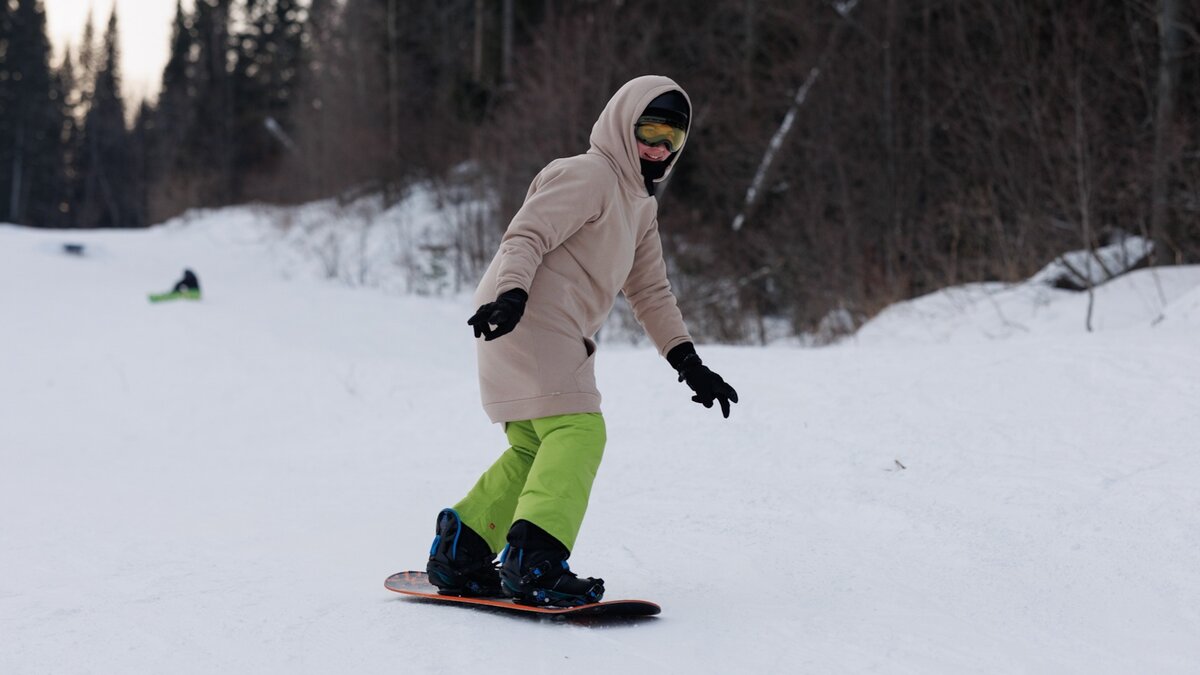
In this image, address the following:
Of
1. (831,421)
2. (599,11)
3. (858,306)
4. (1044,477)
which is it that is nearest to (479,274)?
(599,11)

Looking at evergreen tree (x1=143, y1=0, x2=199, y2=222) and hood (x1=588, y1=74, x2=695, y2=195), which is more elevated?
evergreen tree (x1=143, y1=0, x2=199, y2=222)

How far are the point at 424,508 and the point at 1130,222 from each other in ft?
30.2

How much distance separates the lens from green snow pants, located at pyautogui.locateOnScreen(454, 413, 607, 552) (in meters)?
2.96

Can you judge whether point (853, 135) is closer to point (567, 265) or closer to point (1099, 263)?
point (1099, 263)

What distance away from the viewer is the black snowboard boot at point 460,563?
10.5 feet

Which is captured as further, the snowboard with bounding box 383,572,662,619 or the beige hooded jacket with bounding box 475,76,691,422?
the beige hooded jacket with bounding box 475,76,691,422

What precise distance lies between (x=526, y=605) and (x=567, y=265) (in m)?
1.00

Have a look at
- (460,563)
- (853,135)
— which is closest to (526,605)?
(460,563)

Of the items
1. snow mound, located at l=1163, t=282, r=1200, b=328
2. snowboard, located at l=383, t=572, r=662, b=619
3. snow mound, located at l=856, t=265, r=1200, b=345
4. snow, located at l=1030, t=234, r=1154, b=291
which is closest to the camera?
snowboard, located at l=383, t=572, r=662, b=619

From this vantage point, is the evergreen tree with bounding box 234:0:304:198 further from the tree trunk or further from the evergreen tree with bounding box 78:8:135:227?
the tree trunk

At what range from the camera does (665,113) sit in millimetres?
3178

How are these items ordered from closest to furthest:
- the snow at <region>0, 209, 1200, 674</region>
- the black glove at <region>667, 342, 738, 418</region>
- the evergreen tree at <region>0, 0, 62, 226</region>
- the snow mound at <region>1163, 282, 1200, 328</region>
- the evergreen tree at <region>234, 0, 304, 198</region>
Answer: the snow at <region>0, 209, 1200, 674</region>, the black glove at <region>667, 342, 738, 418</region>, the snow mound at <region>1163, 282, 1200, 328</region>, the evergreen tree at <region>234, 0, 304, 198</region>, the evergreen tree at <region>0, 0, 62, 226</region>

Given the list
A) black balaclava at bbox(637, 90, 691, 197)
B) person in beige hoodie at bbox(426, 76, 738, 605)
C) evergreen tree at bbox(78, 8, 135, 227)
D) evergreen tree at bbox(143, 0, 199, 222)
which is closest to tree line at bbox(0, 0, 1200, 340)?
black balaclava at bbox(637, 90, 691, 197)

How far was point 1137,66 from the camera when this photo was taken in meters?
11.8
